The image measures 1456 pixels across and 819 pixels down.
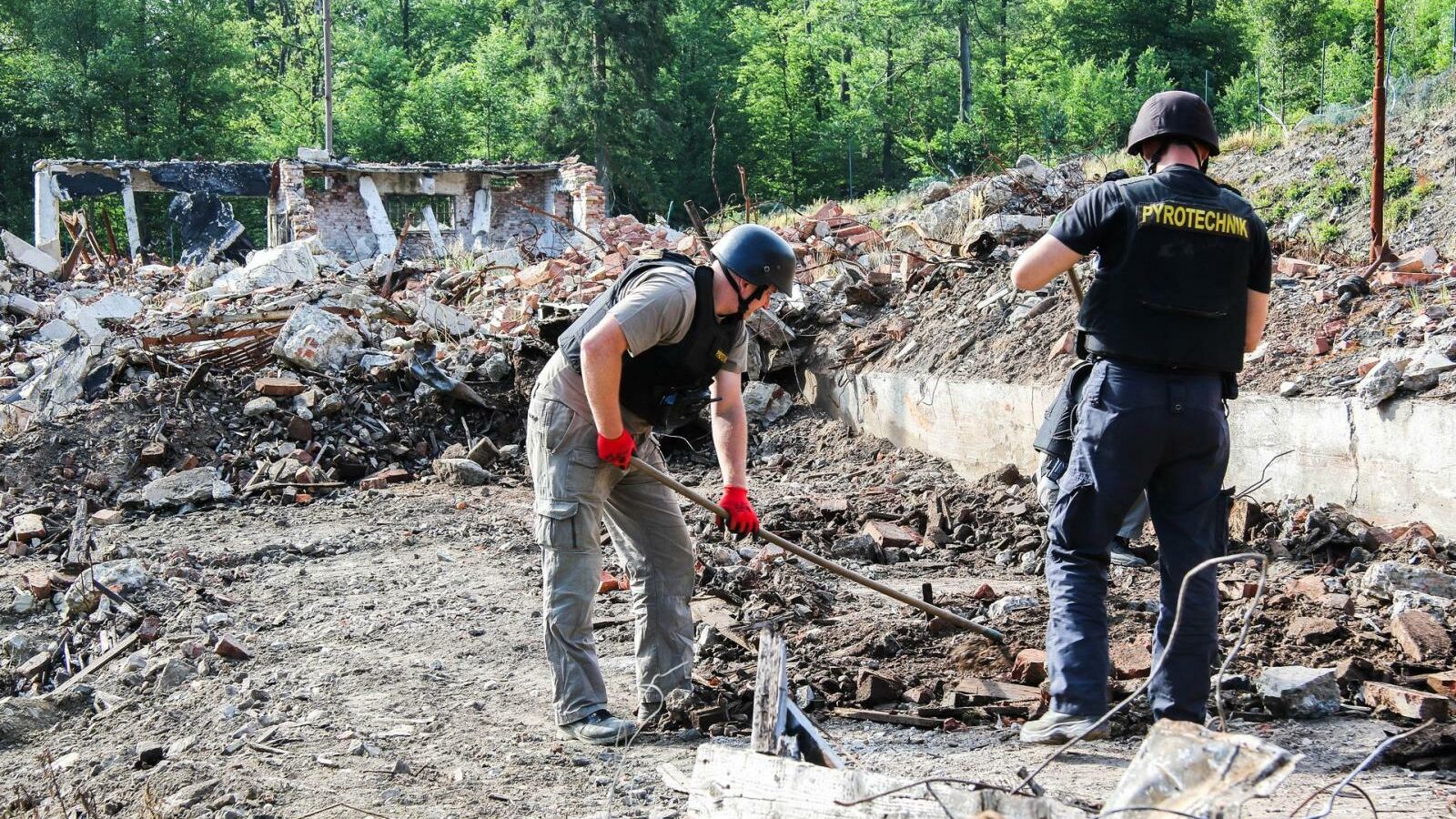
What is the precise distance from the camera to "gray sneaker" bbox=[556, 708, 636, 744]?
12.2 ft

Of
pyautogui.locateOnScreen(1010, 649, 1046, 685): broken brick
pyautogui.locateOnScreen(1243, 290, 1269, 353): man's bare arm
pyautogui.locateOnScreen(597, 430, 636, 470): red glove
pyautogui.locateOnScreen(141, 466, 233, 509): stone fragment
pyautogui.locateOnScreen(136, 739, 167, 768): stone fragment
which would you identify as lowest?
pyautogui.locateOnScreen(136, 739, 167, 768): stone fragment

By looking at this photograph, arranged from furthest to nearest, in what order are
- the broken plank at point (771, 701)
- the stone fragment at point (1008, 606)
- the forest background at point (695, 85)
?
the forest background at point (695, 85) < the stone fragment at point (1008, 606) < the broken plank at point (771, 701)

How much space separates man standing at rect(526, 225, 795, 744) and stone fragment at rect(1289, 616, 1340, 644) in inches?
79.3

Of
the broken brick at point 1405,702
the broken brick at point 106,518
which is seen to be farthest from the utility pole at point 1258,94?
the broken brick at point 1405,702

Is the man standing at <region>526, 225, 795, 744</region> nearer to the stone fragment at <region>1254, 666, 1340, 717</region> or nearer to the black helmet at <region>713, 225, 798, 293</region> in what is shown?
the black helmet at <region>713, 225, 798, 293</region>

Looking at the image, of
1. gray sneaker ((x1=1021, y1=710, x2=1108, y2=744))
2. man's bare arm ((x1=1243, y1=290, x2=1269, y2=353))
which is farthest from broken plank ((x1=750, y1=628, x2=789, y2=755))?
man's bare arm ((x1=1243, y1=290, x2=1269, y2=353))

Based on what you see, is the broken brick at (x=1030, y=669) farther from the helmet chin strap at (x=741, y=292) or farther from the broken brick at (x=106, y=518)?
the broken brick at (x=106, y=518)

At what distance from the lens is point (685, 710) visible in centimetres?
387

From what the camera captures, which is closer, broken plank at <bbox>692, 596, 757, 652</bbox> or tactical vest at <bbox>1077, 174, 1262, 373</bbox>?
tactical vest at <bbox>1077, 174, 1262, 373</bbox>

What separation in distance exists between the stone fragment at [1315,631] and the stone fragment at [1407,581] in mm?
520

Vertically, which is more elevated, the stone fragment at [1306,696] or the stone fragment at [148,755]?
the stone fragment at [1306,696]

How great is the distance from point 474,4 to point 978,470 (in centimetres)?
4243

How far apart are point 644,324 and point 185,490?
21.0ft

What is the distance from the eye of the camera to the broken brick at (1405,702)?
137 inches
